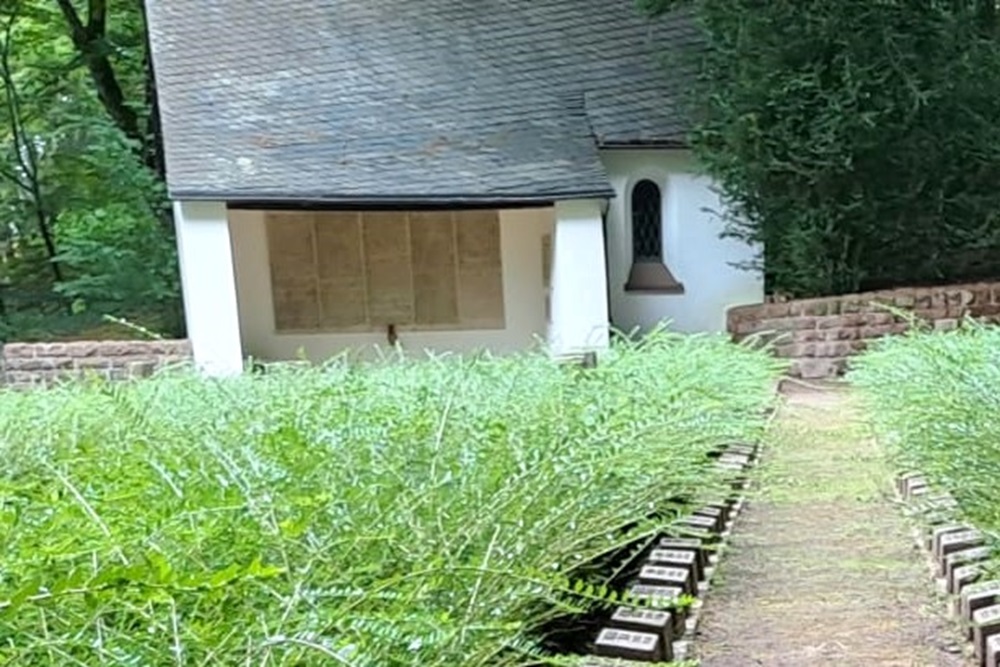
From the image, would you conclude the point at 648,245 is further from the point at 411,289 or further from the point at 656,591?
the point at 656,591

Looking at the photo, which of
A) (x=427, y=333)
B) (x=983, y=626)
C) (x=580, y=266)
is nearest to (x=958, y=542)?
(x=983, y=626)

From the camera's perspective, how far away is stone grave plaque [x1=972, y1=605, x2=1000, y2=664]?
1.66 metres

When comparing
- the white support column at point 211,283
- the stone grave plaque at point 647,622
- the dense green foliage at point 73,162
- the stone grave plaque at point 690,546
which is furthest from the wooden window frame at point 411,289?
the stone grave plaque at point 647,622

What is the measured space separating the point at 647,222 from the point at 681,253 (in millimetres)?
594

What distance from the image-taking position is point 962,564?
6.94 feet

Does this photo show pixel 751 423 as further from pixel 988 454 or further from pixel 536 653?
pixel 536 653

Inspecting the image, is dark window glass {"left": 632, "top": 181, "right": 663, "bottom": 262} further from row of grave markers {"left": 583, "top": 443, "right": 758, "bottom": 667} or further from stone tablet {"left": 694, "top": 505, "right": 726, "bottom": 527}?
stone tablet {"left": 694, "top": 505, "right": 726, "bottom": 527}

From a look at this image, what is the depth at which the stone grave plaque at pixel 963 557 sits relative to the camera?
2.09m

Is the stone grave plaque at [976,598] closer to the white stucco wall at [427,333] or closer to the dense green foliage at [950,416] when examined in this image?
the dense green foliage at [950,416]

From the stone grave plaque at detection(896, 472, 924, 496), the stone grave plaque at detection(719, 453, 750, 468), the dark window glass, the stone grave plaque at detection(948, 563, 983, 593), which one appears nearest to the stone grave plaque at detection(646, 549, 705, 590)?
the stone grave plaque at detection(948, 563, 983, 593)

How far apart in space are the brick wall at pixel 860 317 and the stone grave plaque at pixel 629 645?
679 cm

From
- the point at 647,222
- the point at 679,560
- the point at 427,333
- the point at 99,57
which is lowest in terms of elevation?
the point at 427,333

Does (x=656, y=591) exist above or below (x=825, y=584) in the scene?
above

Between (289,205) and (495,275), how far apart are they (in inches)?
106
